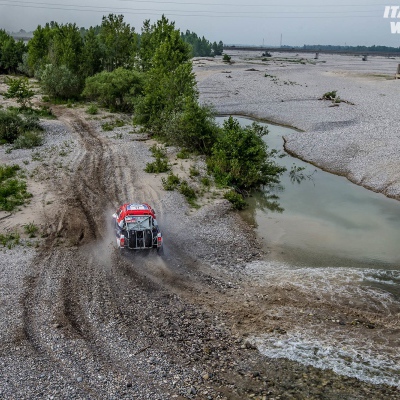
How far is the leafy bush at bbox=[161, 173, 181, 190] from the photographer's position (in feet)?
96.2

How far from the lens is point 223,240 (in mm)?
23203

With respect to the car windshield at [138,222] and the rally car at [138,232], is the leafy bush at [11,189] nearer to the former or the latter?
the rally car at [138,232]

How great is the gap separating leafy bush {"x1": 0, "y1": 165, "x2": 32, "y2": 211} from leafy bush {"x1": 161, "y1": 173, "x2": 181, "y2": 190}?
920cm

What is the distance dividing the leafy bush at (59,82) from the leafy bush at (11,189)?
31.7 meters

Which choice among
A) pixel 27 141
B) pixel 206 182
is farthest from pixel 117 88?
pixel 206 182

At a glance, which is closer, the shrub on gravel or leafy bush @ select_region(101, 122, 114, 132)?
the shrub on gravel

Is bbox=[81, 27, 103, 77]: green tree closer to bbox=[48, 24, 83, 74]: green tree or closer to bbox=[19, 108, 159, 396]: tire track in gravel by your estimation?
bbox=[48, 24, 83, 74]: green tree

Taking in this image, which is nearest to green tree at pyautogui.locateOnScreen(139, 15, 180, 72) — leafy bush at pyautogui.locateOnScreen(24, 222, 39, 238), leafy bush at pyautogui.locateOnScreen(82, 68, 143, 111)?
leafy bush at pyautogui.locateOnScreen(82, 68, 143, 111)

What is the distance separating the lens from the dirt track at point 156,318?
13086 millimetres

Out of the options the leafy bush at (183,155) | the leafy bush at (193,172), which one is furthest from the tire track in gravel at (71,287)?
the leafy bush at (183,155)

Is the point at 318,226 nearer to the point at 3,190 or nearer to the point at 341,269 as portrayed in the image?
the point at 341,269

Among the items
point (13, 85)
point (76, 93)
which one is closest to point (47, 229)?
point (13, 85)

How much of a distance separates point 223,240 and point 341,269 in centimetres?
654

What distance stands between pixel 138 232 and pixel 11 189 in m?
12.2
